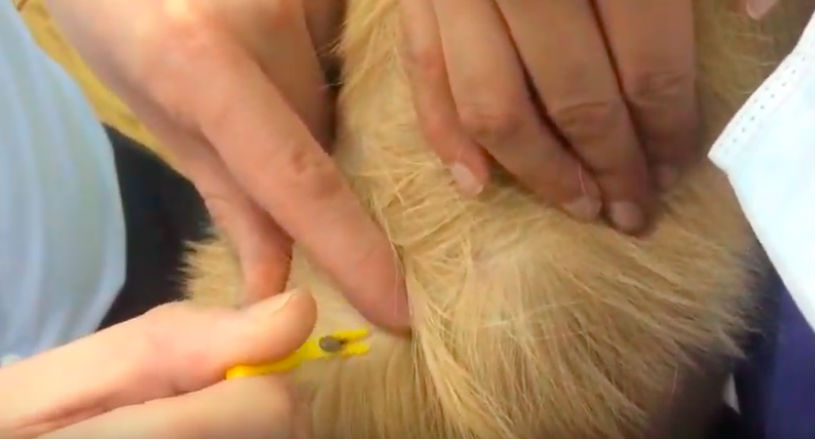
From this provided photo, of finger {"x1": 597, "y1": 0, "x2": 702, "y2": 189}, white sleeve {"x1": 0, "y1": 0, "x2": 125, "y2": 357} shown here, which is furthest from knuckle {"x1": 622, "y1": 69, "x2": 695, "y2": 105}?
white sleeve {"x1": 0, "y1": 0, "x2": 125, "y2": 357}

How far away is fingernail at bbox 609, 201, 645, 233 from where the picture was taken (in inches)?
16.4

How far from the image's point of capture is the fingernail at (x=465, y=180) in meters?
0.42

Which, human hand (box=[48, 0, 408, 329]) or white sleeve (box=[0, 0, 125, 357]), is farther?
white sleeve (box=[0, 0, 125, 357])

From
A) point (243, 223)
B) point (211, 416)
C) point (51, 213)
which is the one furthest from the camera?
point (51, 213)

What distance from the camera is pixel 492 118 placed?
393 mm

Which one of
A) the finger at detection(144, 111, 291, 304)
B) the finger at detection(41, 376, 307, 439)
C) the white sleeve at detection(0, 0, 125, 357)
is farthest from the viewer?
the white sleeve at detection(0, 0, 125, 357)

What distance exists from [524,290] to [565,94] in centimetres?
8

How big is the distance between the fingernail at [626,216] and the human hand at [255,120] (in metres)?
0.09

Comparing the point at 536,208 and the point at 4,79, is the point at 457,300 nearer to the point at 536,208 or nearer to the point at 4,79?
the point at 536,208

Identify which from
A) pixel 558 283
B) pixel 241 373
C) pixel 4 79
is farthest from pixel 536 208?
pixel 4 79

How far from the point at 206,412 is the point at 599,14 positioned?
0.66ft

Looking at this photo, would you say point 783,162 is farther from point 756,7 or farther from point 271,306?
point 271,306

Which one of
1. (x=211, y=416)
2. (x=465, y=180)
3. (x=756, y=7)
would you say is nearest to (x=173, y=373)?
(x=211, y=416)

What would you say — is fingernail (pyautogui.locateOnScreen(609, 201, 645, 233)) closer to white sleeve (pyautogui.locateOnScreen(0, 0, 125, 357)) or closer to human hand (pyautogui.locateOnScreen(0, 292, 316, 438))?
human hand (pyautogui.locateOnScreen(0, 292, 316, 438))
